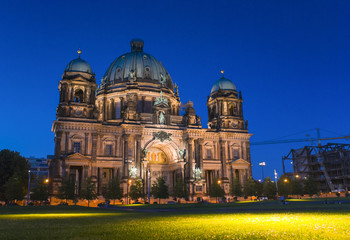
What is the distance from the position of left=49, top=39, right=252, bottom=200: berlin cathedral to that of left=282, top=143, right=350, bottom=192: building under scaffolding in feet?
149

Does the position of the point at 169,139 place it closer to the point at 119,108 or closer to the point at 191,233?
the point at 119,108

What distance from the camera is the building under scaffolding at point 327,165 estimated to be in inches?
4695

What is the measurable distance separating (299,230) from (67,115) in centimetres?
6528

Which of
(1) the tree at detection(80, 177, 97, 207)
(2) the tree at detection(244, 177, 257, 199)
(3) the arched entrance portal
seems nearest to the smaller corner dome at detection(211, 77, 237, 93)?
(3) the arched entrance portal

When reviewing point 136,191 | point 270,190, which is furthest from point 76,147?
point 270,190

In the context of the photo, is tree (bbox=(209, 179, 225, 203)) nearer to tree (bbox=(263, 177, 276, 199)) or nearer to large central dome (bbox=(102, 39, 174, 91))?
tree (bbox=(263, 177, 276, 199))

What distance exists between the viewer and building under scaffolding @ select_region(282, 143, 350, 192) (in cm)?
11925

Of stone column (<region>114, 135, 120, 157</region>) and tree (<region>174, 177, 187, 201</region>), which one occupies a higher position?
stone column (<region>114, 135, 120, 157</region>)

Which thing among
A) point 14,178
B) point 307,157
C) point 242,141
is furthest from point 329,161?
point 14,178

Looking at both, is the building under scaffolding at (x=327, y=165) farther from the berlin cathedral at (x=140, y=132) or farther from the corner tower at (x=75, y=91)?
the corner tower at (x=75, y=91)

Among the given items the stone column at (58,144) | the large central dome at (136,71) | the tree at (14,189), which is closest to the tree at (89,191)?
the stone column at (58,144)

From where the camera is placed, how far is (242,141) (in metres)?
88.5

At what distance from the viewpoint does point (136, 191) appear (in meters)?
68.6

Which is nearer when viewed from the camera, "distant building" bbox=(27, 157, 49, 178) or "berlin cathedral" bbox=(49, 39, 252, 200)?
"berlin cathedral" bbox=(49, 39, 252, 200)
